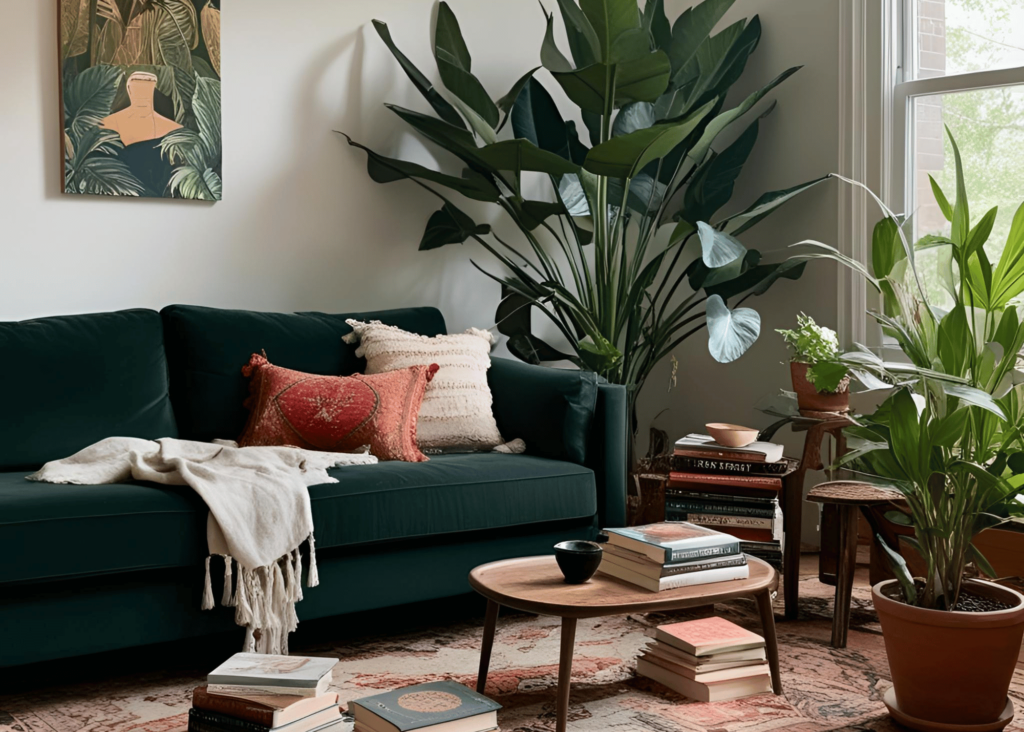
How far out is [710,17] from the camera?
356cm

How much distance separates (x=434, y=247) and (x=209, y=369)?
1.07m

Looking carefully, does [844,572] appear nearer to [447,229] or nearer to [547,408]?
[547,408]

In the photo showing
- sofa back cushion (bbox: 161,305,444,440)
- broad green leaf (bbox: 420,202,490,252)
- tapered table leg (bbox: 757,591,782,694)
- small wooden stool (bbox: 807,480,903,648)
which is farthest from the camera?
broad green leaf (bbox: 420,202,490,252)

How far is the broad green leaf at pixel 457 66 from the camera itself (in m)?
3.49

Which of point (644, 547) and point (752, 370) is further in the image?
point (752, 370)

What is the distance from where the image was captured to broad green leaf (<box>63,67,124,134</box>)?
10.2 feet

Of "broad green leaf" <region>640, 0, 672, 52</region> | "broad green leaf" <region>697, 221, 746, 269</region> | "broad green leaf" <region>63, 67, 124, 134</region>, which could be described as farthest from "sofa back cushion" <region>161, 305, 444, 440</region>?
"broad green leaf" <region>640, 0, 672, 52</region>

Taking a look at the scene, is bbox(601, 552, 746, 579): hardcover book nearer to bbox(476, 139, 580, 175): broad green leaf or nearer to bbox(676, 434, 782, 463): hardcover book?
bbox(676, 434, 782, 463): hardcover book

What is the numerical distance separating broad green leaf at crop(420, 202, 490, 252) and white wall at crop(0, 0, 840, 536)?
13 centimetres

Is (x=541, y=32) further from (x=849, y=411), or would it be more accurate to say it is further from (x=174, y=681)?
(x=174, y=681)

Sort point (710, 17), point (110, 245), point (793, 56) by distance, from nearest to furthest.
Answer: point (110, 245), point (710, 17), point (793, 56)

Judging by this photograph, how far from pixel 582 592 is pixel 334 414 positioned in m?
1.07

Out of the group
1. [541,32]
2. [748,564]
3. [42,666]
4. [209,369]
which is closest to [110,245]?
[209,369]

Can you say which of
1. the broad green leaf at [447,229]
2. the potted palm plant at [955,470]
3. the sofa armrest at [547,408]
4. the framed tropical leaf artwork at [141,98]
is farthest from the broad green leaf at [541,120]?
the potted palm plant at [955,470]
